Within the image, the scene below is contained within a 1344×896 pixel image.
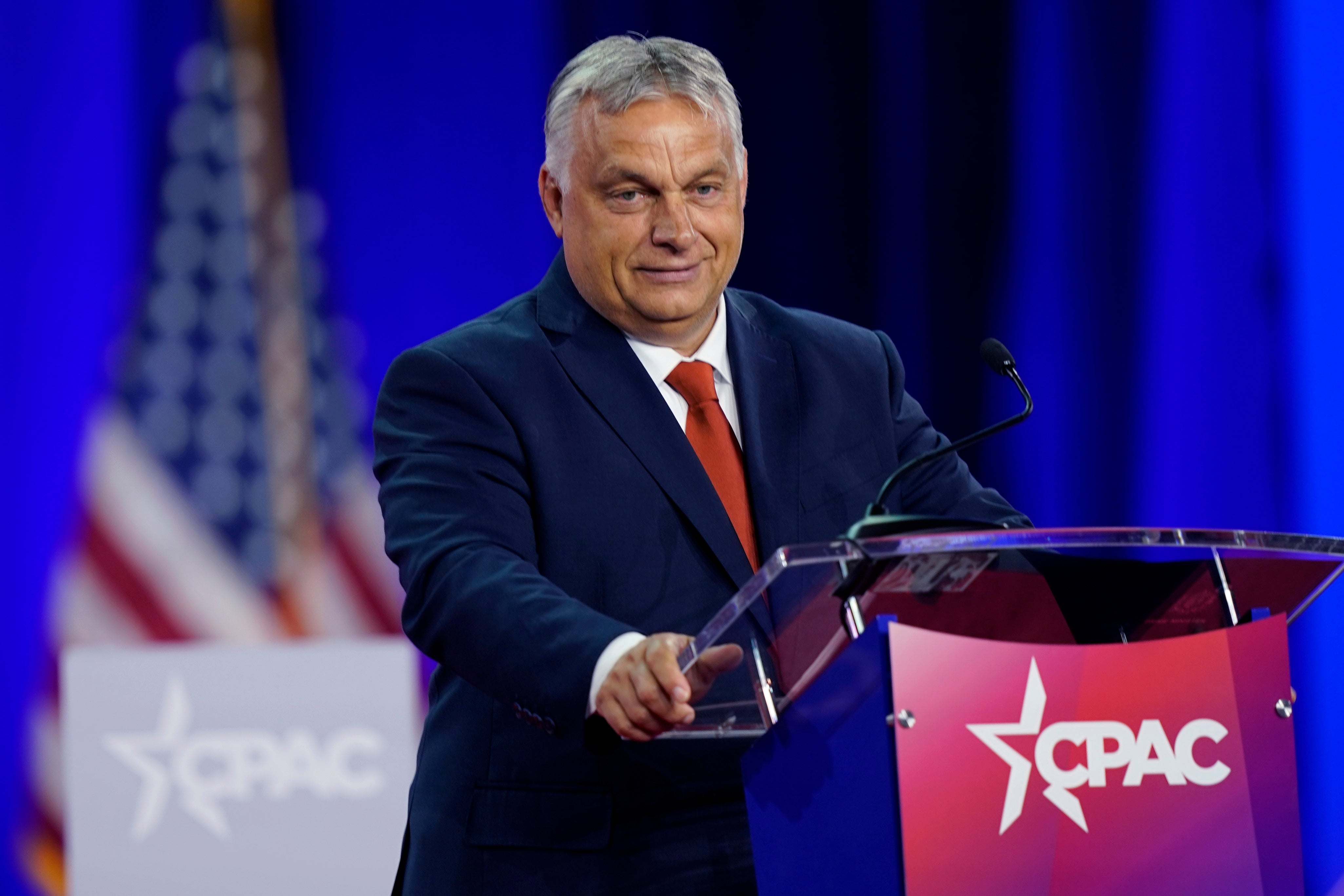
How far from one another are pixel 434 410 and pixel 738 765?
1.77ft

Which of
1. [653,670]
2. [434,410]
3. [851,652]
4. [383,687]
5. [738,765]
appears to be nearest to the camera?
[851,652]

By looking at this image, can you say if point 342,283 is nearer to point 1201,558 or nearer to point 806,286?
point 806,286

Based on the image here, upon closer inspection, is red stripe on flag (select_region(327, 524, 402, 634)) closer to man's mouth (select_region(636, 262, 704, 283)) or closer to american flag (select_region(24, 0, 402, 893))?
american flag (select_region(24, 0, 402, 893))

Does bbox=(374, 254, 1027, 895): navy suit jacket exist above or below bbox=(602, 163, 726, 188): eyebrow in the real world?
below

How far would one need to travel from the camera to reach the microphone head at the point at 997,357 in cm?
142

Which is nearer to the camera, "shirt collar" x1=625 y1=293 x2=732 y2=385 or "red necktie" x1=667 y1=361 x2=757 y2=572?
"red necktie" x1=667 y1=361 x2=757 y2=572

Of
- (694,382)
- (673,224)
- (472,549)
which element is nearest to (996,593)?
(472,549)

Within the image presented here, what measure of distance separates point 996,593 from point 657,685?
0.28 metres

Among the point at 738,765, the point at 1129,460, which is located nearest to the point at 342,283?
the point at 1129,460

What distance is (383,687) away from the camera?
3461 millimetres

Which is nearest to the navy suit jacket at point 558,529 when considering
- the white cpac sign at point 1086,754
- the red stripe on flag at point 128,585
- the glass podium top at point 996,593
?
the glass podium top at point 996,593

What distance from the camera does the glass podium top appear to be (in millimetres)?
1072

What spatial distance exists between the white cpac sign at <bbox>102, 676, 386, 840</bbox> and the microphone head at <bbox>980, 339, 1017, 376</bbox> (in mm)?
2371

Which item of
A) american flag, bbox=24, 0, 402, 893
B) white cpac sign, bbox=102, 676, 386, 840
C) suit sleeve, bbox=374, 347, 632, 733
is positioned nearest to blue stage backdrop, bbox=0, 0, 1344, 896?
american flag, bbox=24, 0, 402, 893
